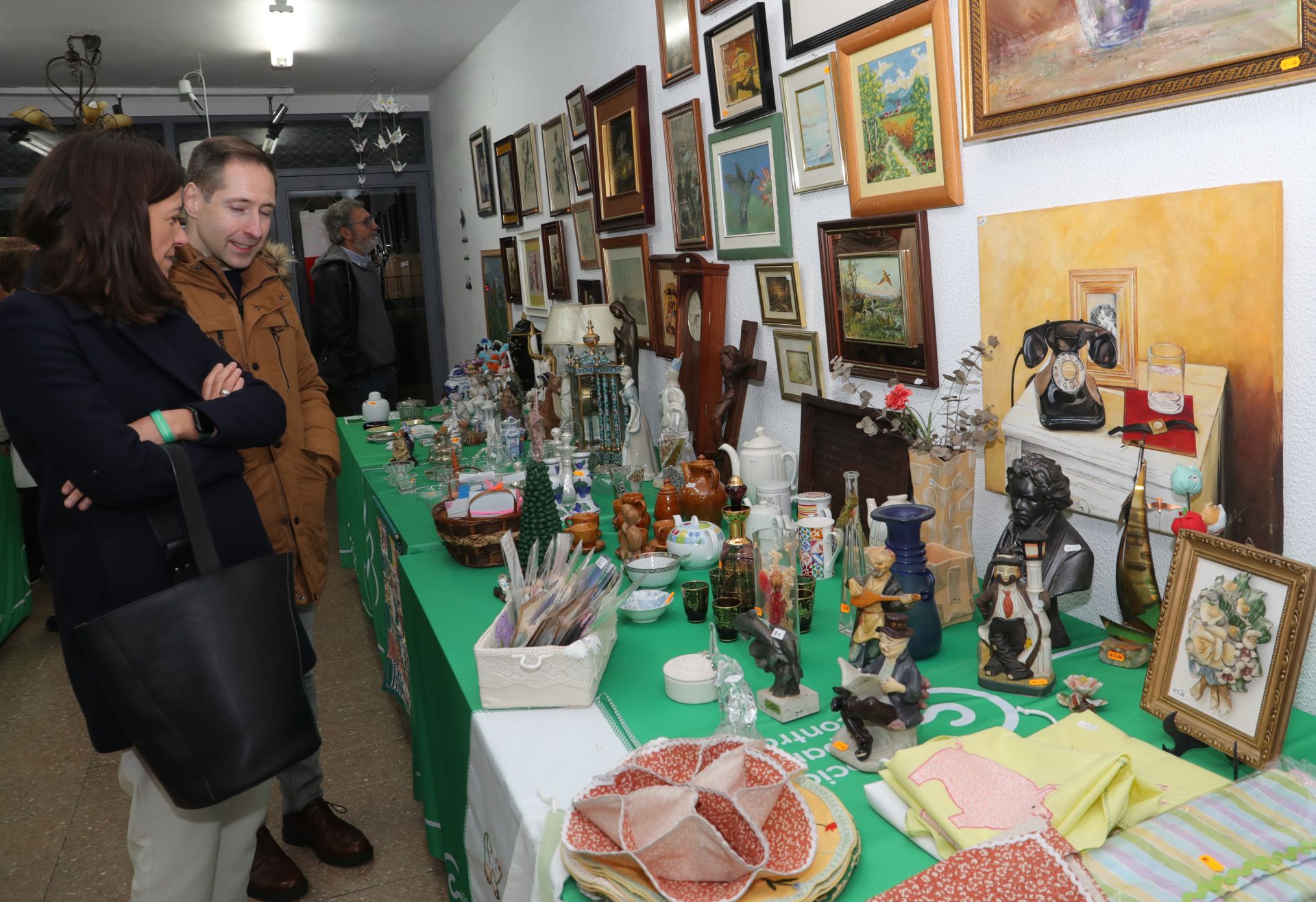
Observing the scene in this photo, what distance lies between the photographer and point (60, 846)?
2973mm

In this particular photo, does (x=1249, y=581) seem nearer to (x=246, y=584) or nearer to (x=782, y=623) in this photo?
(x=782, y=623)

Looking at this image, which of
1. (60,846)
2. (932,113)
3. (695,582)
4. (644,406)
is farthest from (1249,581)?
(60,846)

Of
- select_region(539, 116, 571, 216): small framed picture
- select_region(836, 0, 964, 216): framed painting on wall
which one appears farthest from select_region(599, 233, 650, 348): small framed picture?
select_region(836, 0, 964, 216): framed painting on wall

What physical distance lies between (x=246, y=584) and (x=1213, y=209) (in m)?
1.75

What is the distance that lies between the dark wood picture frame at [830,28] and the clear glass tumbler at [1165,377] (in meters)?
0.95

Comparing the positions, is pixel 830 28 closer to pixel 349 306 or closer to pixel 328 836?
pixel 328 836

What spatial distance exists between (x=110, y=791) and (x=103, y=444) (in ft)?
7.56

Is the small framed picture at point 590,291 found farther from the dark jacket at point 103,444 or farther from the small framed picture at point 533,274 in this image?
the dark jacket at point 103,444

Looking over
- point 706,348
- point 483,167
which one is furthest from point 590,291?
point 483,167

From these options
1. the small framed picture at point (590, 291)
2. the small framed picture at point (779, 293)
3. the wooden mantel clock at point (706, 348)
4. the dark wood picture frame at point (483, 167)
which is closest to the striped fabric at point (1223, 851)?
the small framed picture at point (779, 293)

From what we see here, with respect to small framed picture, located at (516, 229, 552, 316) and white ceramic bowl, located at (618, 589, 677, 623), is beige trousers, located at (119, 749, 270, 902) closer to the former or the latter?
white ceramic bowl, located at (618, 589, 677, 623)

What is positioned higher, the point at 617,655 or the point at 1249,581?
the point at 1249,581

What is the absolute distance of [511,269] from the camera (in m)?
6.13

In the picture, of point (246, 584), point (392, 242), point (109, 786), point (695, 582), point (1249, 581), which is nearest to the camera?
point (1249, 581)
